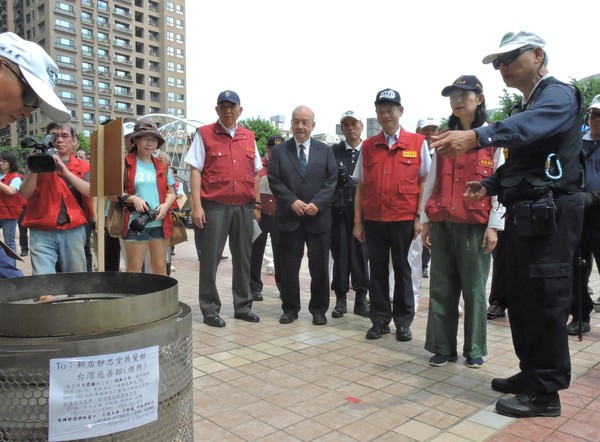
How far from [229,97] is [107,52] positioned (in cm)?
9033

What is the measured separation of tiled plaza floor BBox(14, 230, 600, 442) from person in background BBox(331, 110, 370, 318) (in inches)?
26.0

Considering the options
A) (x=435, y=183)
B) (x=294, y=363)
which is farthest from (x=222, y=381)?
(x=435, y=183)

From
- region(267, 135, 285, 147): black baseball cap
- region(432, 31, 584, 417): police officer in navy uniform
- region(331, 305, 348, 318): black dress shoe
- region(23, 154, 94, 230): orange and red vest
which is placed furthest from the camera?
region(267, 135, 285, 147): black baseball cap

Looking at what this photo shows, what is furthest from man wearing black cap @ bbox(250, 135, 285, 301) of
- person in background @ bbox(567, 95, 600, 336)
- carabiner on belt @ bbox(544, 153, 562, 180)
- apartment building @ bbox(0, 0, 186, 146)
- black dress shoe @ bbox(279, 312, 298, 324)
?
apartment building @ bbox(0, 0, 186, 146)

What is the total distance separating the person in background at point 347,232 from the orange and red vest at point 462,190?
1836 mm

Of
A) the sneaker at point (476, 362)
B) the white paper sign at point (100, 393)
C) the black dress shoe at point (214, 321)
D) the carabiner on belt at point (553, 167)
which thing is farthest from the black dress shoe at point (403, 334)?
the white paper sign at point (100, 393)

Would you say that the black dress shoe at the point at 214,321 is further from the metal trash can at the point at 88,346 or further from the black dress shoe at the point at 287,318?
the metal trash can at the point at 88,346

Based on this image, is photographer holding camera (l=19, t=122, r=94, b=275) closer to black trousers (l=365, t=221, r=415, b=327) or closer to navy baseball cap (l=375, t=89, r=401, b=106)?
black trousers (l=365, t=221, r=415, b=327)

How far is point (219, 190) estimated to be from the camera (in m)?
5.21

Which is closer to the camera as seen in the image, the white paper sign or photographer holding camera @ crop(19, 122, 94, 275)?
the white paper sign

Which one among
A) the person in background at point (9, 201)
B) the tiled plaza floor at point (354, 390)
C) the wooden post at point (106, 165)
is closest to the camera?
the wooden post at point (106, 165)

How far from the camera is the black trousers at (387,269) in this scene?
4.63 m

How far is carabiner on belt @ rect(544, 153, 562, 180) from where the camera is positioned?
9.48 feet

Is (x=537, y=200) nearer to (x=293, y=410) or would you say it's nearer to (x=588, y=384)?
(x=588, y=384)
